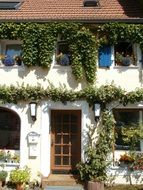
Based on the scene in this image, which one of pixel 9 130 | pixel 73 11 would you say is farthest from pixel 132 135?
pixel 73 11

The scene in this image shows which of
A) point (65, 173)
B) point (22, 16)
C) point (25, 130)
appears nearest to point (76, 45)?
point (22, 16)

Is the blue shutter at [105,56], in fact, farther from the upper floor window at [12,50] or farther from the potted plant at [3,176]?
the potted plant at [3,176]

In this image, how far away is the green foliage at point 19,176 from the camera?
48.8 feet

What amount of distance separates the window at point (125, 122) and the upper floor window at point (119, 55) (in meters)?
1.78

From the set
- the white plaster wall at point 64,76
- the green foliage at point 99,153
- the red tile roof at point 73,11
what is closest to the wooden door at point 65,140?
the green foliage at point 99,153

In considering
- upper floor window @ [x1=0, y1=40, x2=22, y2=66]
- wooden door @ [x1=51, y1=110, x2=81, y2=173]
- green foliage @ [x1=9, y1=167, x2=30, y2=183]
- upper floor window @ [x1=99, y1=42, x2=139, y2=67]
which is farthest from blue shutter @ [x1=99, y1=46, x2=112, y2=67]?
green foliage @ [x1=9, y1=167, x2=30, y2=183]

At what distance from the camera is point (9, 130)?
16.9m

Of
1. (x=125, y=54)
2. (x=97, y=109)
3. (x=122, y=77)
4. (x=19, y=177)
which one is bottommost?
(x=19, y=177)

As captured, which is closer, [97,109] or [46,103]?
[97,109]

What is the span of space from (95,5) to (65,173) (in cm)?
691

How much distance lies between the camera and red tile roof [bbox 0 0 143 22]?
637 inches

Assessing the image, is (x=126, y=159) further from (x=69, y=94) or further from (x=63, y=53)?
(x=63, y=53)

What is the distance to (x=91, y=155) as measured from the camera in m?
15.4

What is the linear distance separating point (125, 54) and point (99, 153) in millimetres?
3851
